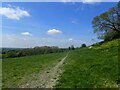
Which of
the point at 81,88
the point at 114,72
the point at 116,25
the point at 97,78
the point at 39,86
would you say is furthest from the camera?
the point at 116,25

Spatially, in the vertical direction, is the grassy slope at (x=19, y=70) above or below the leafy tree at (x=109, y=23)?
below

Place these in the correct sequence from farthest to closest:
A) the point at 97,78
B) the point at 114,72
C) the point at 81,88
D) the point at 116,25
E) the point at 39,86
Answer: the point at 116,25 → the point at 114,72 → the point at 97,78 → the point at 39,86 → the point at 81,88

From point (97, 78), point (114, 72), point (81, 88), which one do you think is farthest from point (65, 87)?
point (114, 72)

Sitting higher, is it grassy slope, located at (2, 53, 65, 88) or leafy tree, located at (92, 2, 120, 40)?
leafy tree, located at (92, 2, 120, 40)

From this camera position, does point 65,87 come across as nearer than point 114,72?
Yes

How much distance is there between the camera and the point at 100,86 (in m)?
15.6

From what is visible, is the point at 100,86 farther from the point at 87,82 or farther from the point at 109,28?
the point at 109,28

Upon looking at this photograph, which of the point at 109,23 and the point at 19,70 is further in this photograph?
the point at 109,23

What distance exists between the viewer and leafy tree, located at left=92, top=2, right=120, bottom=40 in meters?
76.9

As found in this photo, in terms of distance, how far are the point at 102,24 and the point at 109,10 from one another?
528 centimetres

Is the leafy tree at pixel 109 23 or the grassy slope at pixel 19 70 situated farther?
the leafy tree at pixel 109 23

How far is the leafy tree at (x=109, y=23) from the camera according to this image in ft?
252

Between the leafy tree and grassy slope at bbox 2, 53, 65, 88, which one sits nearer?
grassy slope at bbox 2, 53, 65, 88

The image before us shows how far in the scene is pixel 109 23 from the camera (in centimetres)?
7831
